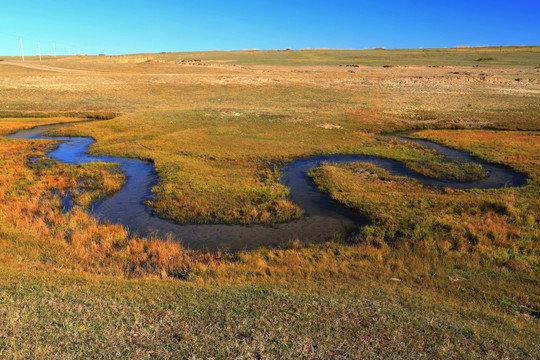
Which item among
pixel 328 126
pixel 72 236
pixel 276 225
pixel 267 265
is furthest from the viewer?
pixel 328 126

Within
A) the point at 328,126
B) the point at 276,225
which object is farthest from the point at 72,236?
the point at 328,126

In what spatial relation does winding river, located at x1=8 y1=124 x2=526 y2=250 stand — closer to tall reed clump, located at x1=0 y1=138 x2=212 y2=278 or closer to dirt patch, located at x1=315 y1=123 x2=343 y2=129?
tall reed clump, located at x1=0 y1=138 x2=212 y2=278

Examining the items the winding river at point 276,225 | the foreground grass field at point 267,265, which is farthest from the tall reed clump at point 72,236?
the winding river at point 276,225

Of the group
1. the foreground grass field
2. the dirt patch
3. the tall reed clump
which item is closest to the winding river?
the foreground grass field

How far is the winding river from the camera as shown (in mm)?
17047

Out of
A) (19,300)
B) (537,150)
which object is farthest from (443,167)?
(19,300)

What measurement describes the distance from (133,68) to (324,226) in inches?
4694

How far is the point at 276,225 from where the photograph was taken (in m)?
18.5

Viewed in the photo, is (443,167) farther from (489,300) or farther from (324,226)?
(489,300)

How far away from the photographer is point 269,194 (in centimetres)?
2225

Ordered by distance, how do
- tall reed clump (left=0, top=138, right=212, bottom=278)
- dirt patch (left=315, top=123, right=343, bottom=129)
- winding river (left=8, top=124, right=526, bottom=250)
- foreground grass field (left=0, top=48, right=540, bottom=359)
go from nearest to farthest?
foreground grass field (left=0, top=48, right=540, bottom=359) < tall reed clump (left=0, top=138, right=212, bottom=278) < winding river (left=8, top=124, right=526, bottom=250) < dirt patch (left=315, top=123, right=343, bottom=129)

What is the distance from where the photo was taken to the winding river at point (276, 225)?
17047mm

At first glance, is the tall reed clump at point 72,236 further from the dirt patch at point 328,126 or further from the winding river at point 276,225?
the dirt patch at point 328,126

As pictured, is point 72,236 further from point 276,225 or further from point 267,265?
point 276,225
